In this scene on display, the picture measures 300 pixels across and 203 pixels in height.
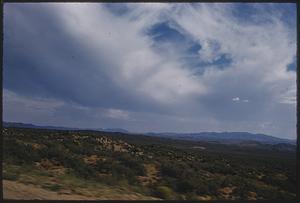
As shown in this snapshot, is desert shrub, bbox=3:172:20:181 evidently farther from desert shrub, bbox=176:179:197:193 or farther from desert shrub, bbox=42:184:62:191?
desert shrub, bbox=176:179:197:193

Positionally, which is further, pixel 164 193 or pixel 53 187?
pixel 164 193

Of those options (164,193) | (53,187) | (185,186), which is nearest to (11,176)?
(53,187)

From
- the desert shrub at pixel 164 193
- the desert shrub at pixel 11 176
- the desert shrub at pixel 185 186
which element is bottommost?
the desert shrub at pixel 164 193

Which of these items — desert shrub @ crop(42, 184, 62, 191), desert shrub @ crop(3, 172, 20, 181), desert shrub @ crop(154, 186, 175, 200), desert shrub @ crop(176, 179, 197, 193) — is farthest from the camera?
desert shrub @ crop(176, 179, 197, 193)

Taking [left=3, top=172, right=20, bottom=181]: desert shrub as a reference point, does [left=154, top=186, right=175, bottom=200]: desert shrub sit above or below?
below

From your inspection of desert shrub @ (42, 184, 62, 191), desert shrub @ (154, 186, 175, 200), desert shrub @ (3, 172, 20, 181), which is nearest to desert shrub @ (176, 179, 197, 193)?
desert shrub @ (154, 186, 175, 200)

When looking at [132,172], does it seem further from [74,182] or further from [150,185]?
[74,182]

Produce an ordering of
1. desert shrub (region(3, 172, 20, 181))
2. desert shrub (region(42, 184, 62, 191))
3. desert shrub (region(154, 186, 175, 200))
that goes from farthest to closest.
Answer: desert shrub (region(154, 186, 175, 200)) → desert shrub (region(3, 172, 20, 181)) → desert shrub (region(42, 184, 62, 191))

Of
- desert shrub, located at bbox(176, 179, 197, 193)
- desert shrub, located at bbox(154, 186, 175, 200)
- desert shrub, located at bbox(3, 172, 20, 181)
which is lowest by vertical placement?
desert shrub, located at bbox(154, 186, 175, 200)

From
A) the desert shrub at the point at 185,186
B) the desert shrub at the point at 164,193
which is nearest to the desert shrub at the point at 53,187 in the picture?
the desert shrub at the point at 164,193

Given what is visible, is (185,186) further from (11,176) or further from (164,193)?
(11,176)

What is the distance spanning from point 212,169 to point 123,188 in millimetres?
10916

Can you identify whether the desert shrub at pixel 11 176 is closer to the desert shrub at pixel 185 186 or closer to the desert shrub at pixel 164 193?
the desert shrub at pixel 164 193

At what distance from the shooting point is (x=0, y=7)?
6805 mm
